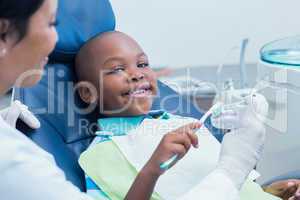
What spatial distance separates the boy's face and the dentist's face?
593 millimetres

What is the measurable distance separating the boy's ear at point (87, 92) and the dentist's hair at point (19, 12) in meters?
0.71

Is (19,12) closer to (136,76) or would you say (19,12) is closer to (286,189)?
(136,76)

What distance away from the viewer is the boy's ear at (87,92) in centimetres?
140

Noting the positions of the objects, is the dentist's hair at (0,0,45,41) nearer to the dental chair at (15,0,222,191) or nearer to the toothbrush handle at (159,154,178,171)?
the toothbrush handle at (159,154,178,171)

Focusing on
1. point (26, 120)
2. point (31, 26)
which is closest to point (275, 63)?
point (26, 120)

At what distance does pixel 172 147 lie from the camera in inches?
37.9

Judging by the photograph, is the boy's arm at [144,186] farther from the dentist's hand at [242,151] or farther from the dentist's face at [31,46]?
the dentist's face at [31,46]

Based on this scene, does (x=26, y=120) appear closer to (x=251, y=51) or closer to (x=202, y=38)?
(x=202, y=38)

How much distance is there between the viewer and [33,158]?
692 mm

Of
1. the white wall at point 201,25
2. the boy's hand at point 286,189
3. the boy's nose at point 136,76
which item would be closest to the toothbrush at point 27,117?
the boy's nose at point 136,76

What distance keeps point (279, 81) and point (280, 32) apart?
0.89 meters

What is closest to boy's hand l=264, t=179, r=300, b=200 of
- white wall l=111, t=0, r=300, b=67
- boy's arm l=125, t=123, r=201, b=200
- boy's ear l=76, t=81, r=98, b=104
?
boy's arm l=125, t=123, r=201, b=200

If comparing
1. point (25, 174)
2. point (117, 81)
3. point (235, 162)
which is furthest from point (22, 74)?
point (117, 81)

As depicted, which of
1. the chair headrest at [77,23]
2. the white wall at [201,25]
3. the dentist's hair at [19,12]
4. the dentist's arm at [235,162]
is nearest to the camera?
the dentist's hair at [19,12]
